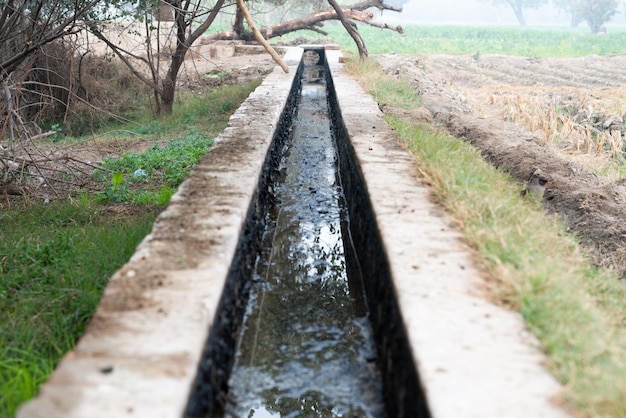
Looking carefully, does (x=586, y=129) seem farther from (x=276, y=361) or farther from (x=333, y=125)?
(x=276, y=361)

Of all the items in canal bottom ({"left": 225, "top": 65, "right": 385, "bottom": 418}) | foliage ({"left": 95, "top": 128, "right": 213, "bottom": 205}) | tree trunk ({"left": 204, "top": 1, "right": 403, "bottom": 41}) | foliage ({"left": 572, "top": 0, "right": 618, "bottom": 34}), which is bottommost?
canal bottom ({"left": 225, "top": 65, "right": 385, "bottom": 418})

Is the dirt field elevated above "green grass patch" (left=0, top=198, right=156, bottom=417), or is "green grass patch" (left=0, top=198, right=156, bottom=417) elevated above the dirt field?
the dirt field

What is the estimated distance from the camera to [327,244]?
5070mm

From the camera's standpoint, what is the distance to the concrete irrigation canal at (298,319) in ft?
7.10

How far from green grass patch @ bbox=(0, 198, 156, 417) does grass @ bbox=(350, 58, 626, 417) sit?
189cm

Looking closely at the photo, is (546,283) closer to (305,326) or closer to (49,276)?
(305,326)

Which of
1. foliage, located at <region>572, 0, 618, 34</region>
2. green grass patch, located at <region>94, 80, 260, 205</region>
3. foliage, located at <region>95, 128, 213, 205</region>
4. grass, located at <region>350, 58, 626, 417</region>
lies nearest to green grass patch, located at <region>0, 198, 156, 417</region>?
A: foliage, located at <region>95, 128, 213, 205</region>

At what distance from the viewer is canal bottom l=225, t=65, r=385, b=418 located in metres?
3.01

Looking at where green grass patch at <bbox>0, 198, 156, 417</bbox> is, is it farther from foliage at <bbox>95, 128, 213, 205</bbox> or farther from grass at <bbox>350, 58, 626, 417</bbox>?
grass at <bbox>350, 58, 626, 417</bbox>

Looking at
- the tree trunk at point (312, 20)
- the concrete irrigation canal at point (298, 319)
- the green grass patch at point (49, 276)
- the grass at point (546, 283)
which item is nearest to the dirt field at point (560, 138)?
the grass at point (546, 283)

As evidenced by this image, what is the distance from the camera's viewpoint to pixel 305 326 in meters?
3.73

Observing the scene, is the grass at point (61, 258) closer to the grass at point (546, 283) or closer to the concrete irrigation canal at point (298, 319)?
the concrete irrigation canal at point (298, 319)

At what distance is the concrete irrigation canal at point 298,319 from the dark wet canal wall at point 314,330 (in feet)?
0.03

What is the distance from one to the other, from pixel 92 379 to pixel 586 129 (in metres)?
9.79
